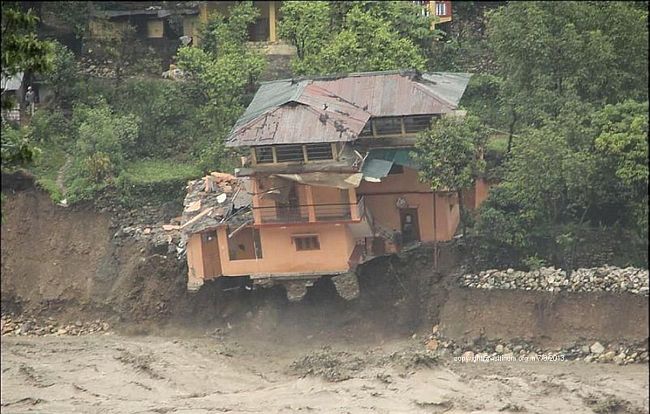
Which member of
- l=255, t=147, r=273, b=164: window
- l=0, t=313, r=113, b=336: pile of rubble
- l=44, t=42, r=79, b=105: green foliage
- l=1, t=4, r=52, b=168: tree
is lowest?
l=0, t=313, r=113, b=336: pile of rubble

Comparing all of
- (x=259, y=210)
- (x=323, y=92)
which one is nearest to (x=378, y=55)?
(x=323, y=92)

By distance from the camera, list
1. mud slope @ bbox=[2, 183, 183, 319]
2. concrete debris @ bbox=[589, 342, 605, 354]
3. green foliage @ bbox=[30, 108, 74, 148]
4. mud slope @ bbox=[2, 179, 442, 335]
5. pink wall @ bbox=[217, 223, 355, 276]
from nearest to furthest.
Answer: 1. concrete debris @ bbox=[589, 342, 605, 354]
2. pink wall @ bbox=[217, 223, 355, 276]
3. mud slope @ bbox=[2, 179, 442, 335]
4. mud slope @ bbox=[2, 183, 183, 319]
5. green foliage @ bbox=[30, 108, 74, 148]

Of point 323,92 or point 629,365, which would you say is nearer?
point 629,365

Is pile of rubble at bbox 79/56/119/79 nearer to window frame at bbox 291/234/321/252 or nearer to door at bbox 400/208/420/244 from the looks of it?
window frame at bbox 291/234/321/252

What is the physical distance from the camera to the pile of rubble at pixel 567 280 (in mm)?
23531

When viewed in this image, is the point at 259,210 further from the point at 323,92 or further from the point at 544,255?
the point at 544,255

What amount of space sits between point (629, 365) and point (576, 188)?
124 inches

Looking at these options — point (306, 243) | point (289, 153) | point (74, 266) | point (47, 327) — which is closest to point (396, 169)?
point (306, 243)

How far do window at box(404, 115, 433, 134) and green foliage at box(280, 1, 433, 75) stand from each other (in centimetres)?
233

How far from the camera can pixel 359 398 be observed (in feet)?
70.0

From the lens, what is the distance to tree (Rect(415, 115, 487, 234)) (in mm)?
23625

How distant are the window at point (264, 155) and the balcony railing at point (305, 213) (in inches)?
33.8

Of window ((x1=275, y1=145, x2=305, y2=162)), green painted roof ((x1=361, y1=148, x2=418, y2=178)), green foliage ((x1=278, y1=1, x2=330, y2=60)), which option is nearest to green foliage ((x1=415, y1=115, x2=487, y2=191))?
green painted roof ((x1=361, y1=148, x2=418, y2=178))

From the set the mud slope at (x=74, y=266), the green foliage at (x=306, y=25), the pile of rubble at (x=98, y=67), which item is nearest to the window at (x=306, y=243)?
the mud slope at (x=74, y=266)
